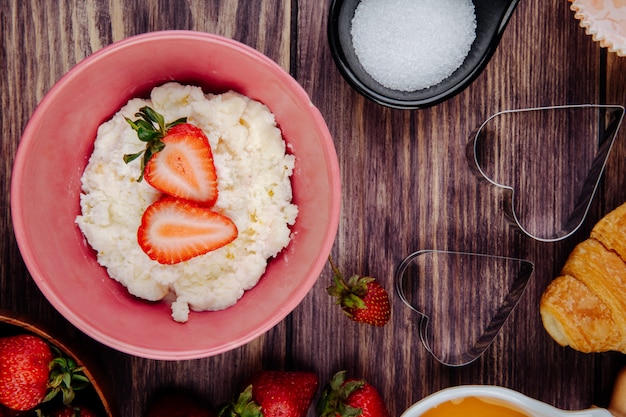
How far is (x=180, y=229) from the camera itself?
945 millimetres

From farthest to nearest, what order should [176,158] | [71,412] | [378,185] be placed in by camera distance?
1. [378,185]
2. [71,412]
3. [176,158]

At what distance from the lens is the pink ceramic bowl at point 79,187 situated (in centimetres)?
91

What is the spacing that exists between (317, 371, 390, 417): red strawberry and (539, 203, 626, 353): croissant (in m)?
0.35

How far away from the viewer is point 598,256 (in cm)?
115

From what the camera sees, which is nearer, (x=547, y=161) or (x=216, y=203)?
(x=216, y=203)

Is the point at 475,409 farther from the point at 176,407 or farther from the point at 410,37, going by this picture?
the point at 410,37

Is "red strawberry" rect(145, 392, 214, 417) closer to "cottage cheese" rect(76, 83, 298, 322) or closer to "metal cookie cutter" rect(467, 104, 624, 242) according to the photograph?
"cottage cheese" rect(76, 83, 298, 322)

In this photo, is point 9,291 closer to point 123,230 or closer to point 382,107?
point 123,230

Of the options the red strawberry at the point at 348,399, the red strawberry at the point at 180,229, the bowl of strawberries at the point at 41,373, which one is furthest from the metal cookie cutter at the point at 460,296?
the bowl of strawberries at the point at 41,373

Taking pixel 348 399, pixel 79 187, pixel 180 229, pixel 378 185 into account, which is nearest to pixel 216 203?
pixel 180 229

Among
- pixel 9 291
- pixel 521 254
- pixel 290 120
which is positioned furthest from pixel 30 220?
pixel 521 254

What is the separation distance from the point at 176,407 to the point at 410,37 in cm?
76

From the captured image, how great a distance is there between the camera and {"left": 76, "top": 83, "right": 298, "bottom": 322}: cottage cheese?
99 cm

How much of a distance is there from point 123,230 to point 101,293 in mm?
102
